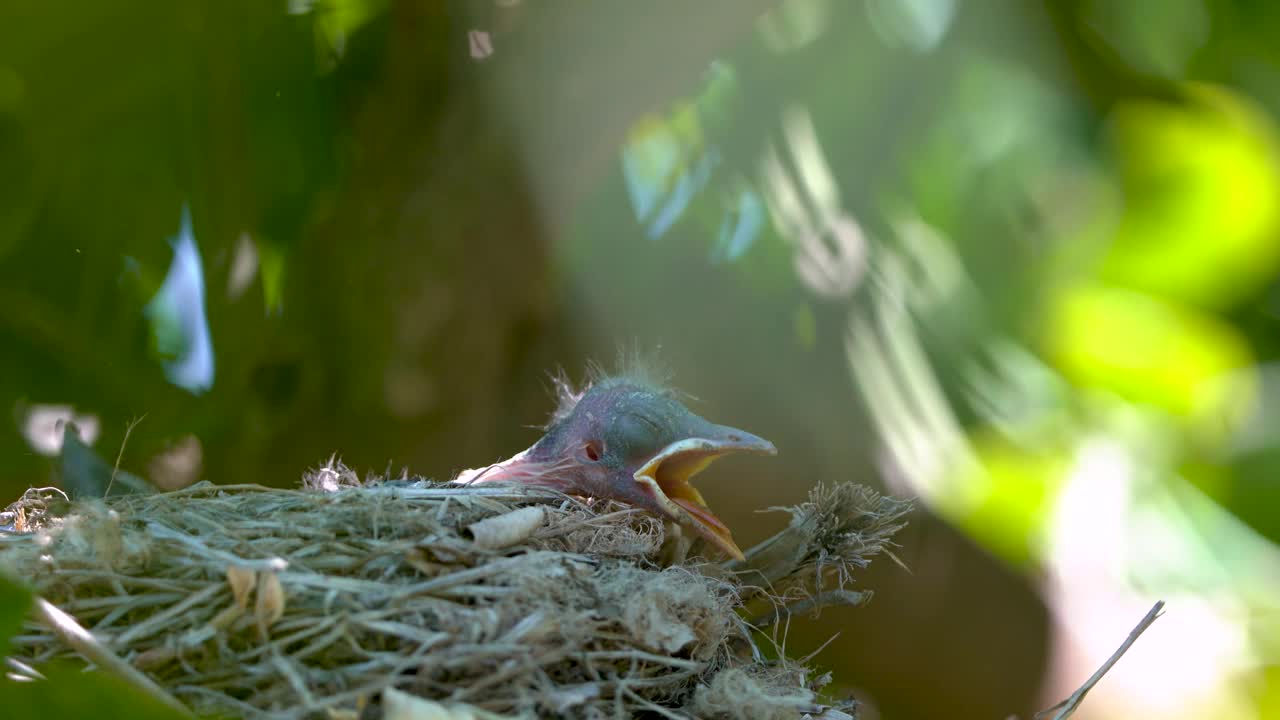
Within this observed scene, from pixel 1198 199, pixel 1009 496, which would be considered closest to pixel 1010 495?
pixel 1009 496

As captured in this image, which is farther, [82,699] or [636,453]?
[636,453]

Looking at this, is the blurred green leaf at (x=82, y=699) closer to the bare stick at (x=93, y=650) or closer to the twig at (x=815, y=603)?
the bare stick at (x=93, y=650)

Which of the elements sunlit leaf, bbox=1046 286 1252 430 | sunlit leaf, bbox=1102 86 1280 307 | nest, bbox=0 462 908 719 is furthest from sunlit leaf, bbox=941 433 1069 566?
nest, bbox=0 462 908 719

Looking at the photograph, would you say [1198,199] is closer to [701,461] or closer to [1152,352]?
[1152,352]

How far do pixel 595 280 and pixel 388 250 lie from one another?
1.09 ft

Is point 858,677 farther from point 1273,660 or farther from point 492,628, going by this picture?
point 492,628

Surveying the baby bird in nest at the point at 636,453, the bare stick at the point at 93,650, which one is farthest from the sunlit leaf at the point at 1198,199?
the bare stick at the point at 93,650

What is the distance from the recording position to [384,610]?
682 mm

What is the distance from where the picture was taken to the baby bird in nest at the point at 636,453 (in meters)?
1.03

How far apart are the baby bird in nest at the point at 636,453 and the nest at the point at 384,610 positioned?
119 millimetres

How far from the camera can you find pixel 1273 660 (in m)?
1.49

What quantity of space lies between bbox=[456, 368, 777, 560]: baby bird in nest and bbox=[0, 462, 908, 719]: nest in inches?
4.7

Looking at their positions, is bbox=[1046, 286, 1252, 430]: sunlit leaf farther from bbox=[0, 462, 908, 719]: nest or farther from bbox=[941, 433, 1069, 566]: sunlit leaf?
bbox=[0, 462, 908, 719]: nest

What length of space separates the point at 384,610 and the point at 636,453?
45 centimetres
